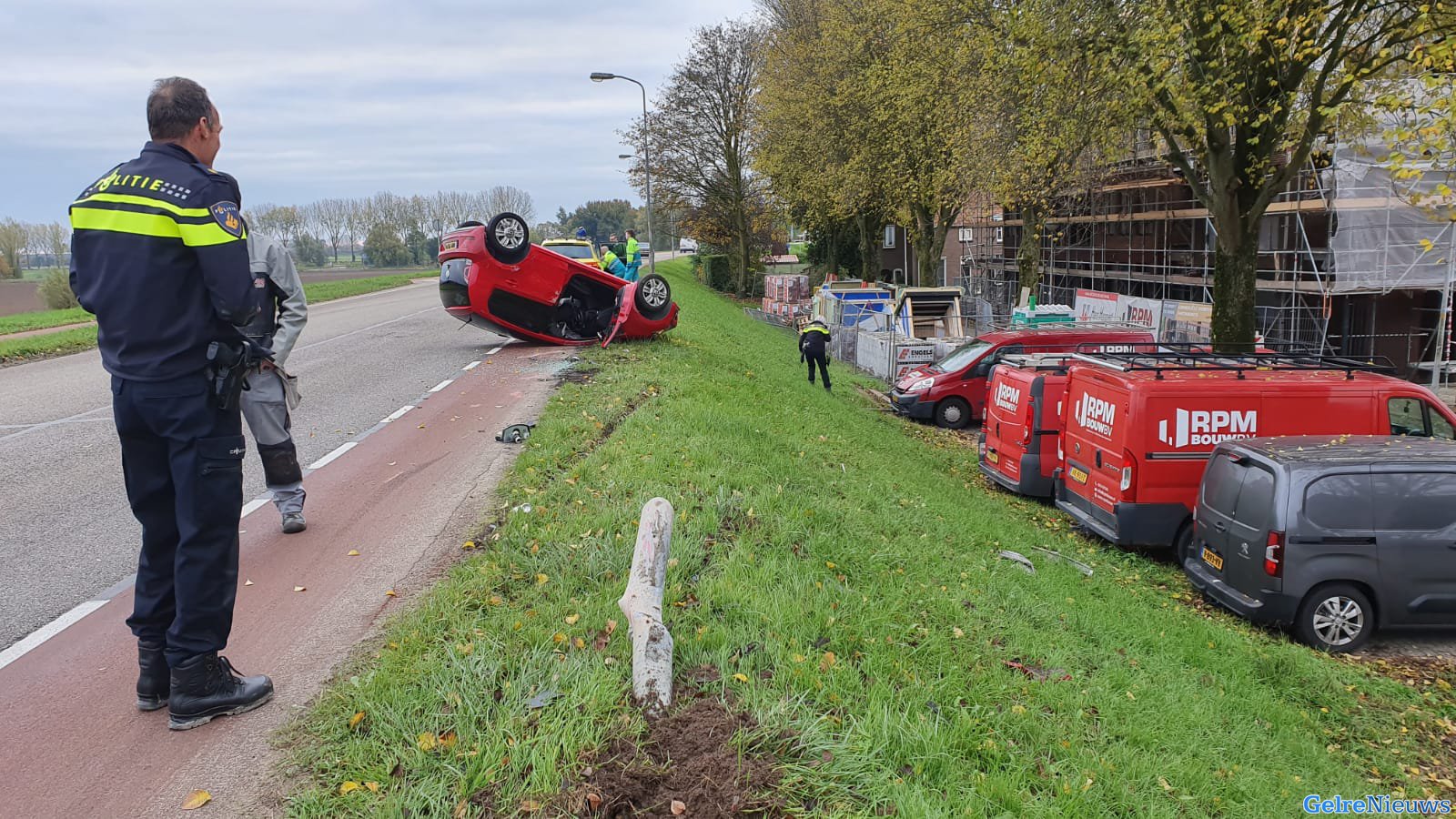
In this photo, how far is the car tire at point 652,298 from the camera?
1466cm

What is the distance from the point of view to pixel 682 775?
3361mm

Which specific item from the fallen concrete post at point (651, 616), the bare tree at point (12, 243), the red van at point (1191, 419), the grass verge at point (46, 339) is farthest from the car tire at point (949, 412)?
the bare tree at point (12, 243)

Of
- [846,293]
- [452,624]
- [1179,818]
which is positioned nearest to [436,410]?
[452,624]

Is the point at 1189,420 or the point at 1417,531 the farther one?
the point at 1189,420

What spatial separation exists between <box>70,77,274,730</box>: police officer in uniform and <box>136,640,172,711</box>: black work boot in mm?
88

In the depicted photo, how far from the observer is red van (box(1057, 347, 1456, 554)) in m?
8.81

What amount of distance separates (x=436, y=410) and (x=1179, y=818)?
28.1 feet

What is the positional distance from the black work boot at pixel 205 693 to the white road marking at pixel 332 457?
14.6ft

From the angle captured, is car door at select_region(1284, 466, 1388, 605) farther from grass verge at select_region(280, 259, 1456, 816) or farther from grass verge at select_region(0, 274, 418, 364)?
grass verge at select_region(0, 274, 418, 364)

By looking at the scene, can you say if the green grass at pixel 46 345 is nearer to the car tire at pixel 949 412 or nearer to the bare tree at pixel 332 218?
the car tire at pixel 949 412

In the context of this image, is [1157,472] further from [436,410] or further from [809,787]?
[436,410]

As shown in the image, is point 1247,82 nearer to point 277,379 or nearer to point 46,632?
point 277,379

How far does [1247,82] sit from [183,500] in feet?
48.0

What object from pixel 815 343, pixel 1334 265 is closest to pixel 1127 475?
pixel 815 343
